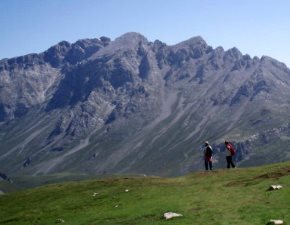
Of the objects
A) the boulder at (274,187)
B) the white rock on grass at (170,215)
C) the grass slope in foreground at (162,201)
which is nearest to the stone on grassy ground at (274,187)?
the boulder at (274,187)

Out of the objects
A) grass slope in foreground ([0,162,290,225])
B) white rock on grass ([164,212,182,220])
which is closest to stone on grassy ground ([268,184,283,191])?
grass slope in foreground ([0,162,290,225])

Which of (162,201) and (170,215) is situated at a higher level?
(170,215)

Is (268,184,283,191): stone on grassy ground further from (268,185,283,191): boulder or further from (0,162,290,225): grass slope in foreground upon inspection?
(0,162,290,225): grass slope in foreground

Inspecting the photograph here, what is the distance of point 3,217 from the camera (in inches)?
2552

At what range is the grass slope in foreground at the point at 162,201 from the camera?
42844 mm

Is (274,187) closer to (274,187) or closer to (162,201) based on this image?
(274,187)

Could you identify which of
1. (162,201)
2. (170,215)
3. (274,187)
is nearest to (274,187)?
(274,187)

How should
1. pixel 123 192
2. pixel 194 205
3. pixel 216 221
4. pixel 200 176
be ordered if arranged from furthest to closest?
pixel 200 176
pixel 123 192
pixel 194 205
pixel 216 221

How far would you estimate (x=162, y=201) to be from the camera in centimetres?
5241

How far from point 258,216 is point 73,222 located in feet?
63.9

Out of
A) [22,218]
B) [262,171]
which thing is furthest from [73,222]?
[262,171]

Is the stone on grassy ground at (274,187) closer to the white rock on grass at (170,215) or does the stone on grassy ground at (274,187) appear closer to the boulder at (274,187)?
the boulder at (274,187)

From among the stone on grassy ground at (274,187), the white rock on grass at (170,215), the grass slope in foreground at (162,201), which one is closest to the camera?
the grass slope in foreground at (162,201)

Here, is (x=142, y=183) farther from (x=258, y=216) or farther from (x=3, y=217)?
(x=258, y=216)
